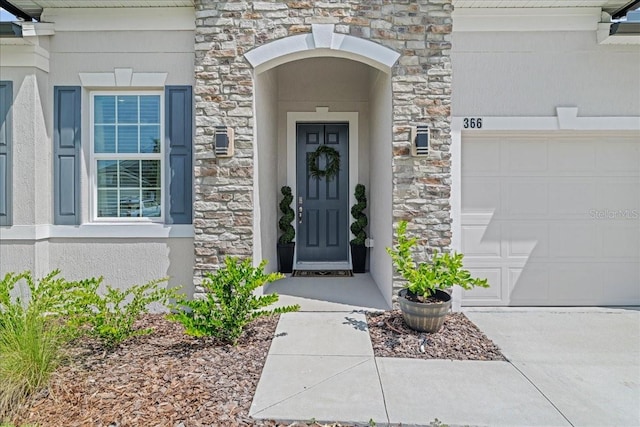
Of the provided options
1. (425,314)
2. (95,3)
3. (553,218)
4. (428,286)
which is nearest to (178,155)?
(95,3)

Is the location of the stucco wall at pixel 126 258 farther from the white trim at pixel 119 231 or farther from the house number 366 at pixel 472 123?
the house number 366 at pixel 472 123

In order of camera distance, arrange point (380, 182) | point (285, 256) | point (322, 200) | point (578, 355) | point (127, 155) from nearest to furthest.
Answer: point (578, 355) → point (127, 155) → point (380, 182) → point (285, 256) → point (322, 200)

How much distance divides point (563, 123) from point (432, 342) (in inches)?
119

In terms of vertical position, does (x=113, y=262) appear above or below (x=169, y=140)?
below

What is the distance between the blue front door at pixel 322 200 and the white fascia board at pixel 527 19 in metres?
2.56

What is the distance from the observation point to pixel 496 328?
390cm

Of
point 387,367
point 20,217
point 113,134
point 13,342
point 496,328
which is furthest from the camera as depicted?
point 113,134

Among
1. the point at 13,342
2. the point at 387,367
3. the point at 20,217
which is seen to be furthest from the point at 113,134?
the point at 387,367

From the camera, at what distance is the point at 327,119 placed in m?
6.24

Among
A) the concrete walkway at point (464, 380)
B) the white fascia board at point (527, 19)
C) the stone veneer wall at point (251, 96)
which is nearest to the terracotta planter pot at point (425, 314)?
the concrete walkway at point (464, 380)

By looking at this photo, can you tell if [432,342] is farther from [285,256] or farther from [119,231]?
[119,231]

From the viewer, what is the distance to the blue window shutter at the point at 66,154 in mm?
4316

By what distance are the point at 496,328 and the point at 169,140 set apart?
4.22 metres

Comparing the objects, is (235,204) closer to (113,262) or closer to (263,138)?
(263,138)
